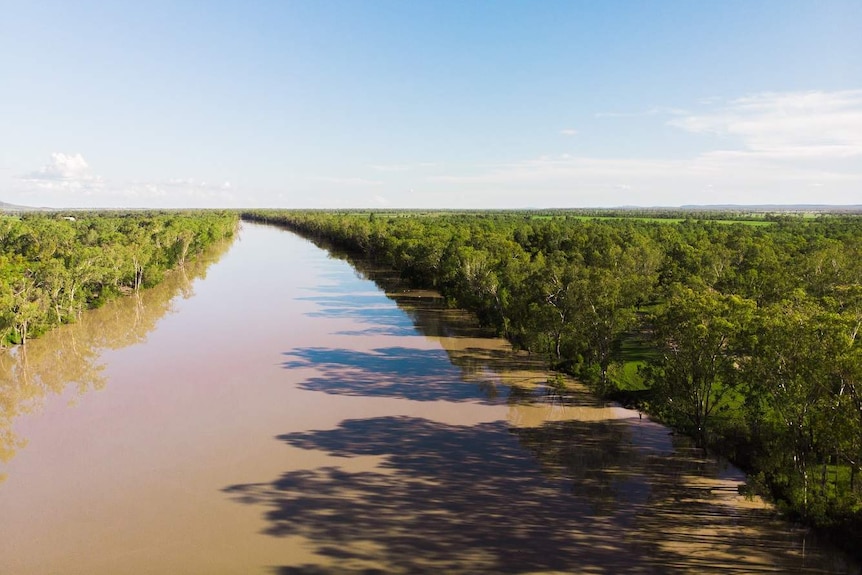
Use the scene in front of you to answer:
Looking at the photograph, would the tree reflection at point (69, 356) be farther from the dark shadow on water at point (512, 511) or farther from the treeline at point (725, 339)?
the treeline at point (725, 339)

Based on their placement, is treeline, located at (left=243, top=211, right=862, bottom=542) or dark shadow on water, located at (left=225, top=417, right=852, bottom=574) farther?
treeline, located at (left=243, top=211, right=862, bottom=542)

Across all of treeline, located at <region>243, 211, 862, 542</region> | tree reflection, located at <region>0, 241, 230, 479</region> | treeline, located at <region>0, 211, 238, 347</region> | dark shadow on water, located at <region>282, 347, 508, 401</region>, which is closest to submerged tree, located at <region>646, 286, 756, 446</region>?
treeline, located at <region>243, 211, 862, 542</region>

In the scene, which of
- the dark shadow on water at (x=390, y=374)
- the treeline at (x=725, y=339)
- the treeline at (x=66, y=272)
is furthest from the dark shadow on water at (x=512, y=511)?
the treeline at (x=66, y=272)

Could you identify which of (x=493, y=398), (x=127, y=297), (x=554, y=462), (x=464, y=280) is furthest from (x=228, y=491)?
(x=127, y=297)

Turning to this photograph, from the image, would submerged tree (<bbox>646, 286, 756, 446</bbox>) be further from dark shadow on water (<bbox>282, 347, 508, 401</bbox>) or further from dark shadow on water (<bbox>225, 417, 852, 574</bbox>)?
dark shadow on water (<bbox>282, 347, 508, 401</bbox>)

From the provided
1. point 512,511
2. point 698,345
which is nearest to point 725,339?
point 698,345

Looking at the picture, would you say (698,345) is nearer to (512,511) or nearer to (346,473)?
(512,511)

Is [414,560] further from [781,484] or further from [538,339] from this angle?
[538,339]
